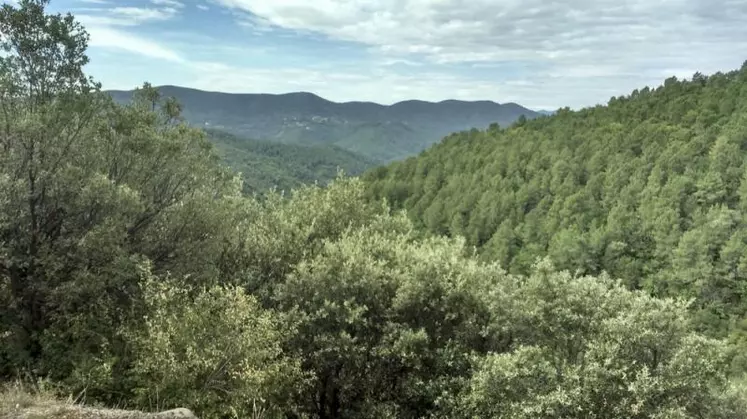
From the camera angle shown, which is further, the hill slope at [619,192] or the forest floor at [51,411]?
the hill slope at [619,192]

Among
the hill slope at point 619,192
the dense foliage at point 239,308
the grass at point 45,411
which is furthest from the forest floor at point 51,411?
the hill slope at point 619,192

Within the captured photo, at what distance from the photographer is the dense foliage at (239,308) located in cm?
1644

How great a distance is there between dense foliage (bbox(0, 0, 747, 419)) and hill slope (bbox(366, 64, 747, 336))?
6583 centimetres

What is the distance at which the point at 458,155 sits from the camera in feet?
587

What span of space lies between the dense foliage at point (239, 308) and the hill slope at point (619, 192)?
65.8 meters

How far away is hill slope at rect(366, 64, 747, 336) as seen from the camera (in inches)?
3954

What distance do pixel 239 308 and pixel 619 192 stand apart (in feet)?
421

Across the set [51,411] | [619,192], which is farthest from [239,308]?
[619,192]

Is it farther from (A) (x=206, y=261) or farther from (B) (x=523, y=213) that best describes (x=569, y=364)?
(B) (x=523, y=213)

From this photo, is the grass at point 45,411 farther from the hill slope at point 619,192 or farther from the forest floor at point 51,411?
the hill slope at point 619,192

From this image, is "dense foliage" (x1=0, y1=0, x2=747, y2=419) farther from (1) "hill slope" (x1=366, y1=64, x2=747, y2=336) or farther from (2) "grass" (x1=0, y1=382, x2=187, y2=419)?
(1) "hill slope" (x1=366, y1=64, x2=747, y2=336)

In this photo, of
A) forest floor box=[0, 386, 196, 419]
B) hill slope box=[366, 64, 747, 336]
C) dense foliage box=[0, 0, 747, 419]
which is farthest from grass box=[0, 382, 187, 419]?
hill slope box=[366, 64, 747, 336]

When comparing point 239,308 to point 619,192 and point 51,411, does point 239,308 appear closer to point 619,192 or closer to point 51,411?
point 51,411

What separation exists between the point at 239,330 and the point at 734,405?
60.0ft
